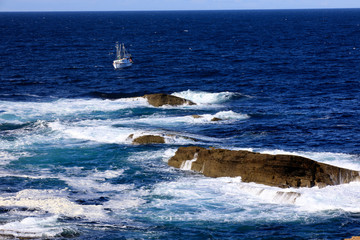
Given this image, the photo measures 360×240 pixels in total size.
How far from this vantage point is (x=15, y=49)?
128625 millimetres

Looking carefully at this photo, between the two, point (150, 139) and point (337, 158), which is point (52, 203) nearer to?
point (150, 139)

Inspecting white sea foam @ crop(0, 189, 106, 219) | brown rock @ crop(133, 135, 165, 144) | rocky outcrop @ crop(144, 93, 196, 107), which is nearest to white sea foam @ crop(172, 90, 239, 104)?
rocky outcrop @ crop(144, 93, 196, 107)

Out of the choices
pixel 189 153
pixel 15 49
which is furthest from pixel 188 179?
pixel 15 49

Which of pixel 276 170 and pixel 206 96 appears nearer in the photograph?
pixel 276 170

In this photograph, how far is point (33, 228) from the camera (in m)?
28.0

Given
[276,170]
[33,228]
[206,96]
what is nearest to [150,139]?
[276,170]

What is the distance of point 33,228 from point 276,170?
16.1m

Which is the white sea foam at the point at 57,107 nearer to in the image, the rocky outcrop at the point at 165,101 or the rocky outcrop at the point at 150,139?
the rocky outcrop at the point at 165,101

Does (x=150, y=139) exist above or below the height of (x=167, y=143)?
above

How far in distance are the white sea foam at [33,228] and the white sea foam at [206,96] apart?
40207mm

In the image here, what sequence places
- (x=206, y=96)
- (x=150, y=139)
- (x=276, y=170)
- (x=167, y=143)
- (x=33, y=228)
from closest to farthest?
(x=33, y=228) < (x=276, y=170) < (x=167, y=143) < (x=150, y=139) < (x=206, y=96)

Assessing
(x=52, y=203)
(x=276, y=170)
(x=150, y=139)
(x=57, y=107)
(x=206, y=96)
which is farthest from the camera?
(x=206, y=96)

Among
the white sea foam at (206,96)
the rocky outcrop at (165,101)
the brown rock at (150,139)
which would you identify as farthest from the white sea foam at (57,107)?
the brown rock at (150,139)

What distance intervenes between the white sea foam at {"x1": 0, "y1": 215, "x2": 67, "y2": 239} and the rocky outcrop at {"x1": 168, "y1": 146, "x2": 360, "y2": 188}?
41.7ft
